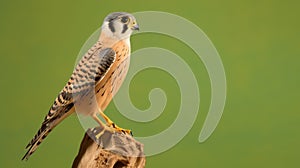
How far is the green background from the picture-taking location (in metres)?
2.16

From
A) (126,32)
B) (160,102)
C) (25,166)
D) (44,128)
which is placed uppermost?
(126,32)

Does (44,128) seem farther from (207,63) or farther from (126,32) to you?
(207,63)

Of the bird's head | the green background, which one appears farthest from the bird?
the green background

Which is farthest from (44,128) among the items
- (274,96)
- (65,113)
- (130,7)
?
(274,96)

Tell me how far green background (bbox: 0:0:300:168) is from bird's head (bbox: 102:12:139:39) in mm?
366

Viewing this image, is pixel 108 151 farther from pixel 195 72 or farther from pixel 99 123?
pixel 195 72

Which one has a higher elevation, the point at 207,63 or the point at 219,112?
the point at 207,63

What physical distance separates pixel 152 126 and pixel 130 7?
0.51 metres

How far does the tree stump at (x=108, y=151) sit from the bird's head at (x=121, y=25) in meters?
0.33

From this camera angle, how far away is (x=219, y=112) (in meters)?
2.19

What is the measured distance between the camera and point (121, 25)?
1776mm

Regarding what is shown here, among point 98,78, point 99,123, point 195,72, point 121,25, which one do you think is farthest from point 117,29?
point 195,72

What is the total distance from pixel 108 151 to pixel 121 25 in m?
0.43

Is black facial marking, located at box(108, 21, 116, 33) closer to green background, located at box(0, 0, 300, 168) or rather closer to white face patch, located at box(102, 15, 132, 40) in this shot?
white face patch, located at box(102, 15, 132, 40)
